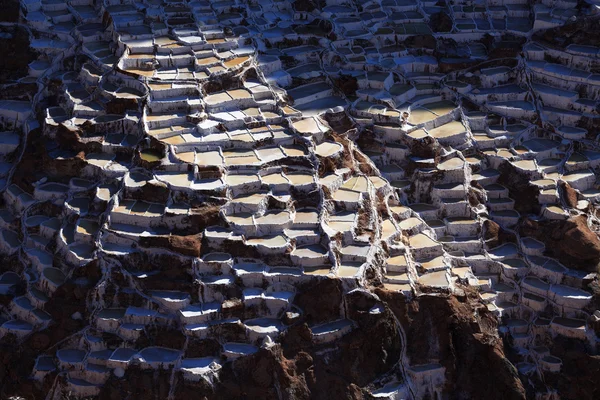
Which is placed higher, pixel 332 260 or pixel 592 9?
pixel 592 9

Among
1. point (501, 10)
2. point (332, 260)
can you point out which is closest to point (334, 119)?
point (332, 260)

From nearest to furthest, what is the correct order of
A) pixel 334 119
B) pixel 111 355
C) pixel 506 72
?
pixel 111 355
pixel 334 119
pixel 506 72

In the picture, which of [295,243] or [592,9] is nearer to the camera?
[295,243]

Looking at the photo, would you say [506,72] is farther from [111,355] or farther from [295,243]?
[111,355]

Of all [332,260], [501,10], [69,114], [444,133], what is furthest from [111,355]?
[501,10]

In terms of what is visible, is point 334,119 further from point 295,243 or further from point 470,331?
point 470,331

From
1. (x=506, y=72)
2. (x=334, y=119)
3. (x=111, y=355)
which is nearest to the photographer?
(x=111, y=355)

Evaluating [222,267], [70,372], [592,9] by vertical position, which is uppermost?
[592,9]
